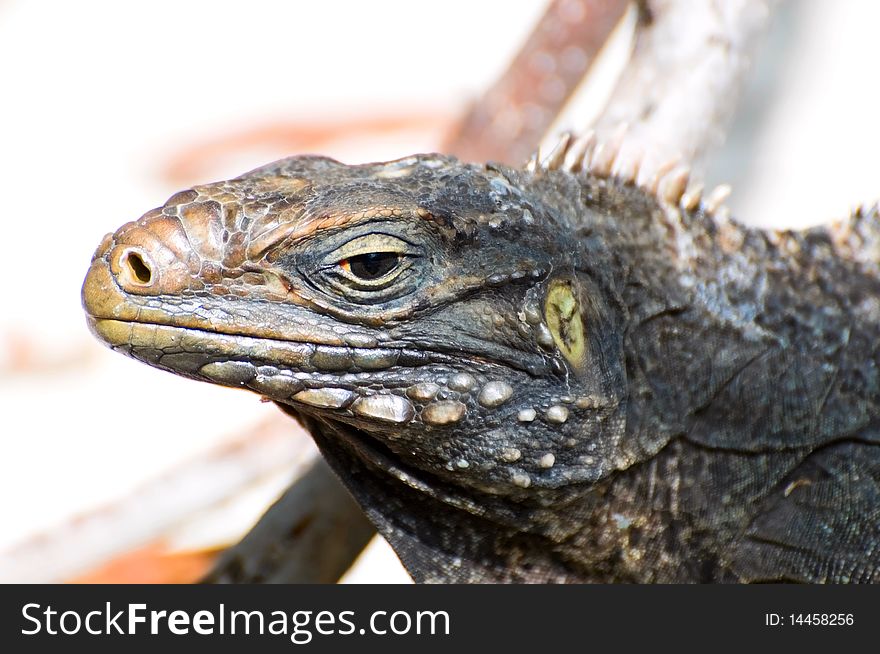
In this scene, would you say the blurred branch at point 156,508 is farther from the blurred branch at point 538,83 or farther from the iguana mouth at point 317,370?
the iguana mouth at point 317,370

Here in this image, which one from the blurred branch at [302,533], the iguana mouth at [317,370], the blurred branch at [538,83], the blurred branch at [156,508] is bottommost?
the iguana mouth at [317,370]

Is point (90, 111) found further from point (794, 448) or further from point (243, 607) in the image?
point (794, 448)

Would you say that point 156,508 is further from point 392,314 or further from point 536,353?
point 536,353

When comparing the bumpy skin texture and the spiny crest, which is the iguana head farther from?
the spiny crest

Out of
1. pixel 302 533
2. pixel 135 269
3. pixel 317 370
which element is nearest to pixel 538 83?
pixel 302 533

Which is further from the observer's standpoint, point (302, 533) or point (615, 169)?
point (302, 533)

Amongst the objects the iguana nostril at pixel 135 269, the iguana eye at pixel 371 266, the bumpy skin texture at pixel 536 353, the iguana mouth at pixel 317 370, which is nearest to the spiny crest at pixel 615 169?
the bumpy skin texture at pixel 536 353

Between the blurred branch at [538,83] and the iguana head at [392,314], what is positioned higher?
the blurred branch at [538,83]
